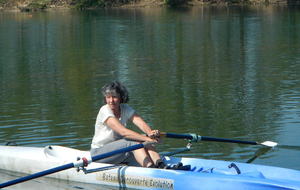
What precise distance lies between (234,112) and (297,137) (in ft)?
10.2

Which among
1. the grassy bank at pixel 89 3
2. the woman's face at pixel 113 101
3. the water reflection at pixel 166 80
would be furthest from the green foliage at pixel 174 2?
the woman's face at pixel 113 101

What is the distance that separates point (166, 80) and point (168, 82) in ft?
1.52

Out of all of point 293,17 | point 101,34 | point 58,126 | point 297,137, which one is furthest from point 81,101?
point 293,17

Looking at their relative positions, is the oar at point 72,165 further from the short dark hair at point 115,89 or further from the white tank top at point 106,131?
the short dark hair at point 115,89

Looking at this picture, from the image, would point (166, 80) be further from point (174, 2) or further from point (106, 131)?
point (174, 2)

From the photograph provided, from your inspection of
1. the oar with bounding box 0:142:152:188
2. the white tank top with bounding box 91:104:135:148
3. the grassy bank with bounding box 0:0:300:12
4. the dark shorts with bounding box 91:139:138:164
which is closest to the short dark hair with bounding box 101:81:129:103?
the white tank top with bounding box 91:104:135:148

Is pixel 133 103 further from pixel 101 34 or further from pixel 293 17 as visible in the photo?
pixel 293 17

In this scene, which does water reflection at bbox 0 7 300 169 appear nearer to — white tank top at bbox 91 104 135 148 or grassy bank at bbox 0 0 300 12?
white tank top at bbox 91 104 135 148

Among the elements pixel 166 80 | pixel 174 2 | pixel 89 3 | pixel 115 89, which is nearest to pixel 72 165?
pixel 115 89

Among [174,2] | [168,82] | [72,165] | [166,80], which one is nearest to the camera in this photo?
[72,165]

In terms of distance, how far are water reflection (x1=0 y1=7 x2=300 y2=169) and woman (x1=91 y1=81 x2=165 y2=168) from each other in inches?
116

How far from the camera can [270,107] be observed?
63.5 feet

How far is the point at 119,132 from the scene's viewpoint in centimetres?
1172

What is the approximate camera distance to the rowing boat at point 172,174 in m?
10.9
